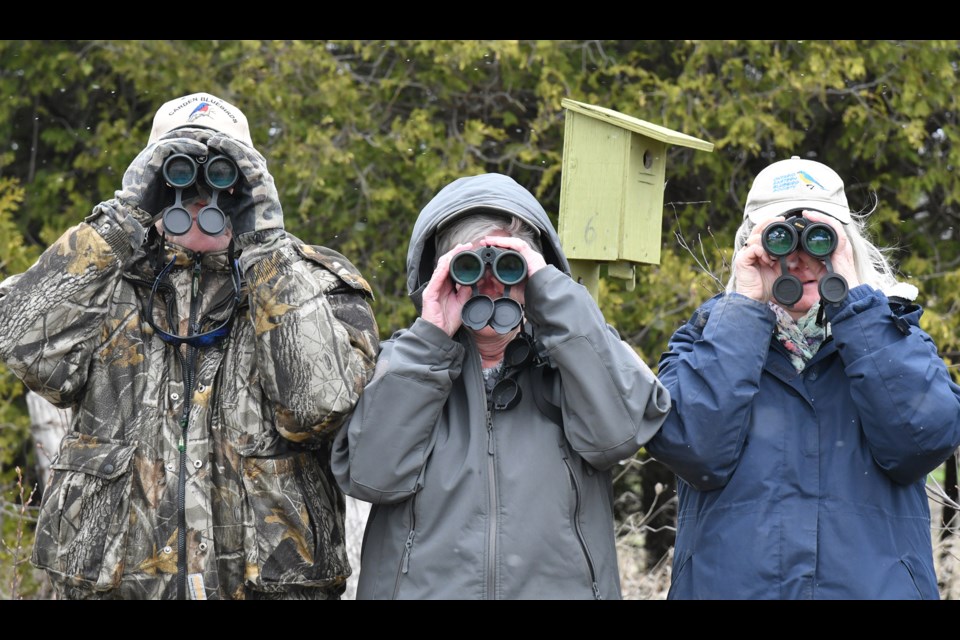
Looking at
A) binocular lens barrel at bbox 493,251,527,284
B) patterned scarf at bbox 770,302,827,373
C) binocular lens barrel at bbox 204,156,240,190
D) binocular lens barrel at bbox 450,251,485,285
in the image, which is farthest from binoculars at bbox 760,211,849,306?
Result: binocular lens barrel at bbox 204,156,240,190

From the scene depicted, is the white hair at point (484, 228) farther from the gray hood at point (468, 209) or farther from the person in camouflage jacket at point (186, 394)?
the person in camouflage jacket at point (186, 394)

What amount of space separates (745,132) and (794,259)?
334 cm

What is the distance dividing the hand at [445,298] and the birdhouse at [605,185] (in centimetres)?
89

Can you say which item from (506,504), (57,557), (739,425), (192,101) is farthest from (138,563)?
(739,425)

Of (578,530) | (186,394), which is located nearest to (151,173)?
(186,394)

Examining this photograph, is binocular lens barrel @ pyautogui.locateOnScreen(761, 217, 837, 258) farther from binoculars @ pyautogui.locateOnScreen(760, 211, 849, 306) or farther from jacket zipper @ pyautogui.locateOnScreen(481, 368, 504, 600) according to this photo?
jacket zipper @ pyautogui.locateOnScreen(481, 368, 504, 600)

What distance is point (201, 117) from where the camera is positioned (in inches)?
121

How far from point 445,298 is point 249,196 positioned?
0.58 m

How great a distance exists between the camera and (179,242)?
299cm

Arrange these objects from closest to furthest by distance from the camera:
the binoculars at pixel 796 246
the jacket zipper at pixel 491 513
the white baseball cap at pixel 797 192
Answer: the jacket zipper at pixel 491 513, the binoculars at pixel 796 246, the white baseball cap at pixel 797 192

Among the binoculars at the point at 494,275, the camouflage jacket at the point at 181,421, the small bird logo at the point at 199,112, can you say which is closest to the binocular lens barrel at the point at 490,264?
the binoculars at the point at 494,275

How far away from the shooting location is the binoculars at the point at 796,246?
116 inches

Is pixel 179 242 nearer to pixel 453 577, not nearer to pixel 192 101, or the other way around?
pixel 192 101

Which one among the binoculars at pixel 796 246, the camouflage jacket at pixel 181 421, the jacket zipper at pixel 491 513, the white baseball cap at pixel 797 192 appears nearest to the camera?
the jacket zipper at pixel 491 513
